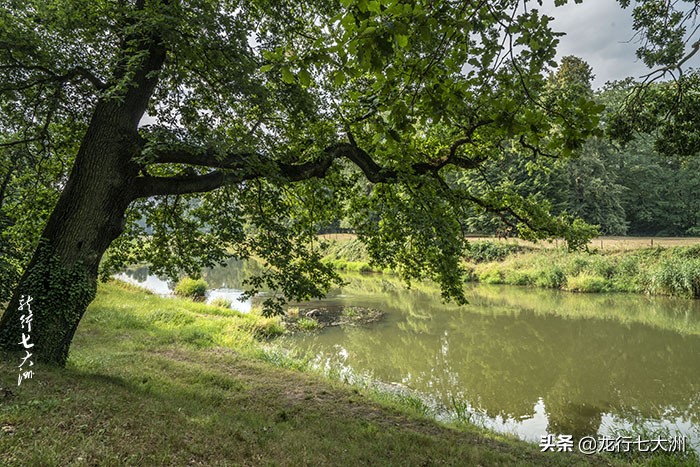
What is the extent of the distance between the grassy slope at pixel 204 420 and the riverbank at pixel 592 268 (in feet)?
35.6

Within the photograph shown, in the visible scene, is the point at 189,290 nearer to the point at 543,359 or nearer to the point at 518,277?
the point at 543,359

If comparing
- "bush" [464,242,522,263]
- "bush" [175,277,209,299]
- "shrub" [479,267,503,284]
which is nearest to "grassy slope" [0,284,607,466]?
"bush" [175,277,209,299]

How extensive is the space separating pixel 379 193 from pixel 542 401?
19.9 feet

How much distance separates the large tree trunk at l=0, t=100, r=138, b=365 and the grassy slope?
0.67 metres

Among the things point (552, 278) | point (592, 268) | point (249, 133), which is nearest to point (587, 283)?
point (592, 268)

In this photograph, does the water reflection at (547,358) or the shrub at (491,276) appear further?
the shrub at (491,276)

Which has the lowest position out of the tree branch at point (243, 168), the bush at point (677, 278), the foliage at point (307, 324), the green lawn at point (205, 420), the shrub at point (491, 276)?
the foliage at point (307, 324)

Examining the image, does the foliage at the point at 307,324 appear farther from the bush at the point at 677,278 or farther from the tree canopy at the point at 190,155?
the bush at the point at 677,278

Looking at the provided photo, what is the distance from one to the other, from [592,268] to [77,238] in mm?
24888

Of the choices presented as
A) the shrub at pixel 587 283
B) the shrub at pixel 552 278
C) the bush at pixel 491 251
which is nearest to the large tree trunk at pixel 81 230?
the shrub at pixel 587 283

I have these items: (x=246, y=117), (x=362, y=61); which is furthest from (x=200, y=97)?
(x=362, y=61)

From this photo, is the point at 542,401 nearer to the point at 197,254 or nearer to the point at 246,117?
the point at 197,254

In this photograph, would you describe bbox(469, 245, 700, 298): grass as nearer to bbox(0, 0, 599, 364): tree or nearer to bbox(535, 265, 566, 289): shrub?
bbox(535, 265, 566, 289): shrub

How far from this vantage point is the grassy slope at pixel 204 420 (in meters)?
3.38
